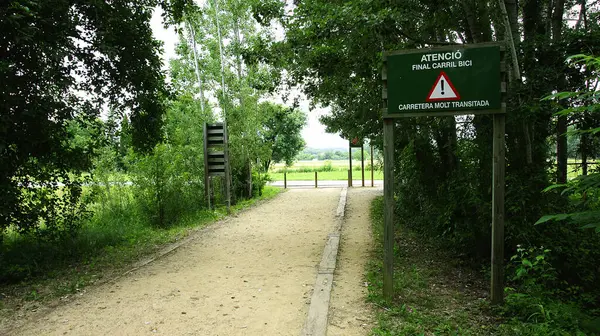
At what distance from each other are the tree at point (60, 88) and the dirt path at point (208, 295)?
6.64 feet

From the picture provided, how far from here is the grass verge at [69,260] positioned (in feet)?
17.4

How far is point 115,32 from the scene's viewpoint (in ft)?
21.8

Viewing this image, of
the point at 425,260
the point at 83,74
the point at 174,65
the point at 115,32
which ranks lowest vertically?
the point at 425,260

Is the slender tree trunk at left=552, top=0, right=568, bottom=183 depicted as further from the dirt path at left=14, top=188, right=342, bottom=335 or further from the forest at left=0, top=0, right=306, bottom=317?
the forest at left=0, top=0, right=306, bottom=317

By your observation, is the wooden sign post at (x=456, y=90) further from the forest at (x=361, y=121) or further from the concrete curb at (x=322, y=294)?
Result: the concrete curb at (x=322, y=294)

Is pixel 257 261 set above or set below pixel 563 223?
below

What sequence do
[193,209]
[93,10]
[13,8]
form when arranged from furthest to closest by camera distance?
1. [193,209]
2. [93,10]
3. [13,8]

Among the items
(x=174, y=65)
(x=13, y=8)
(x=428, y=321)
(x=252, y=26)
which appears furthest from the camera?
(x=174, y=65)

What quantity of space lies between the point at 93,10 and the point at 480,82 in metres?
5.76

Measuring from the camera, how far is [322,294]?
16.4 feet

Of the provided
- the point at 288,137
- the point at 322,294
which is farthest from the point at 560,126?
the point at 288,137

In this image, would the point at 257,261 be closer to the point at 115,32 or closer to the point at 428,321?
the point at 428,321

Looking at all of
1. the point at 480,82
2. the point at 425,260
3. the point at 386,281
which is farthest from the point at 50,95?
the point at 425,260

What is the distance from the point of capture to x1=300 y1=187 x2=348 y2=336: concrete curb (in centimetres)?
401
